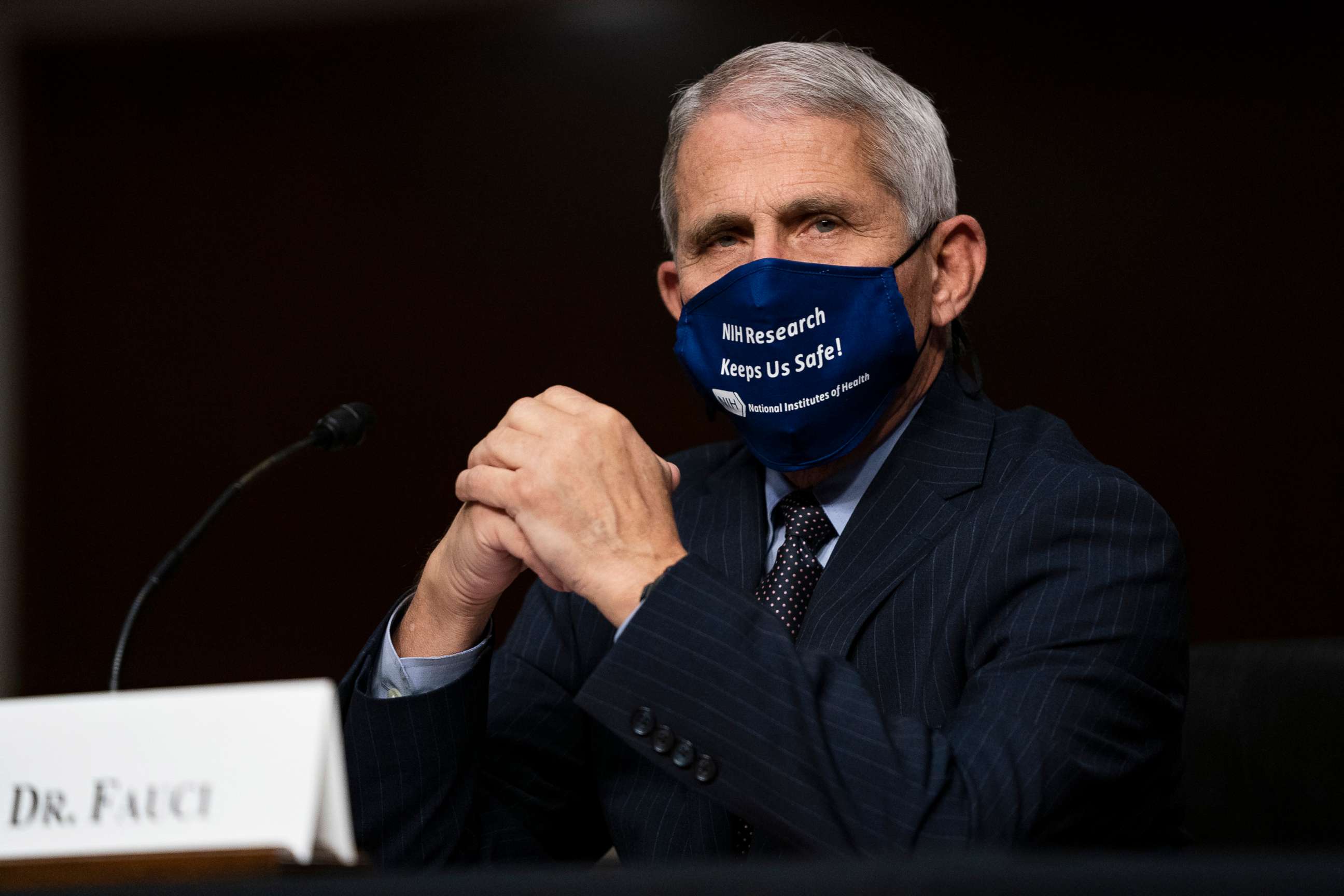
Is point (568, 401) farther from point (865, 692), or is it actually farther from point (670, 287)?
point (670, 287)

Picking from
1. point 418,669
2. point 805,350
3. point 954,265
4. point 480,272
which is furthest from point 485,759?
point 480,272

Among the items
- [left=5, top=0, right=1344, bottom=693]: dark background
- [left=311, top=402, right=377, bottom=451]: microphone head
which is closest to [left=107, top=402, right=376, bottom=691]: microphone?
[left=311, top=402, right=377, bottom=451]: microphone head

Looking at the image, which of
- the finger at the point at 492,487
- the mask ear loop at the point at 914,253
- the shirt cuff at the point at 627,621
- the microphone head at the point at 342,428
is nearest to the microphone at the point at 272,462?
the microphone head at the point at 342,428

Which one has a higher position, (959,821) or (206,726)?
(206,726)

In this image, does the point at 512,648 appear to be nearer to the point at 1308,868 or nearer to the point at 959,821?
the point at 959,821

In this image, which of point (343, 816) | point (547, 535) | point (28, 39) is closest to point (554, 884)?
point (343, 816)

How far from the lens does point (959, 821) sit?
43.1 inches

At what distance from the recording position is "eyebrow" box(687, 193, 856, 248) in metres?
1.55

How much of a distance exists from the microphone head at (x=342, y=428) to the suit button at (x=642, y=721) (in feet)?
1.56

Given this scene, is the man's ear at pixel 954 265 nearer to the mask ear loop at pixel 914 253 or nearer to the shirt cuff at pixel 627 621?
the mask ear loop at pixel 914 253

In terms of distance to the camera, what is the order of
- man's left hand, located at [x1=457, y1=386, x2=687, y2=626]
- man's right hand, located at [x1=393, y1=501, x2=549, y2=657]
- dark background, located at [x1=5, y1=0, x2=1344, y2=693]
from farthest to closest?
dark background, located at [x1=5, y1=0, x2=1344, y2=693] → man's right hand, located at [x1=393, y1=501, x2=549, y2=657] → man's left hand, located at [x1=457, y1=386, x2=687, y2=626]

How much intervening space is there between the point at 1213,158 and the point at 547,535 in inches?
112

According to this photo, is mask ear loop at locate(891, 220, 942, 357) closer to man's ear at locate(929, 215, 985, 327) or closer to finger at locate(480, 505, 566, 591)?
man's ear at locate(929, 215, 985, 327)

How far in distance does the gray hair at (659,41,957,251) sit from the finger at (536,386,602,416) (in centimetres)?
51
